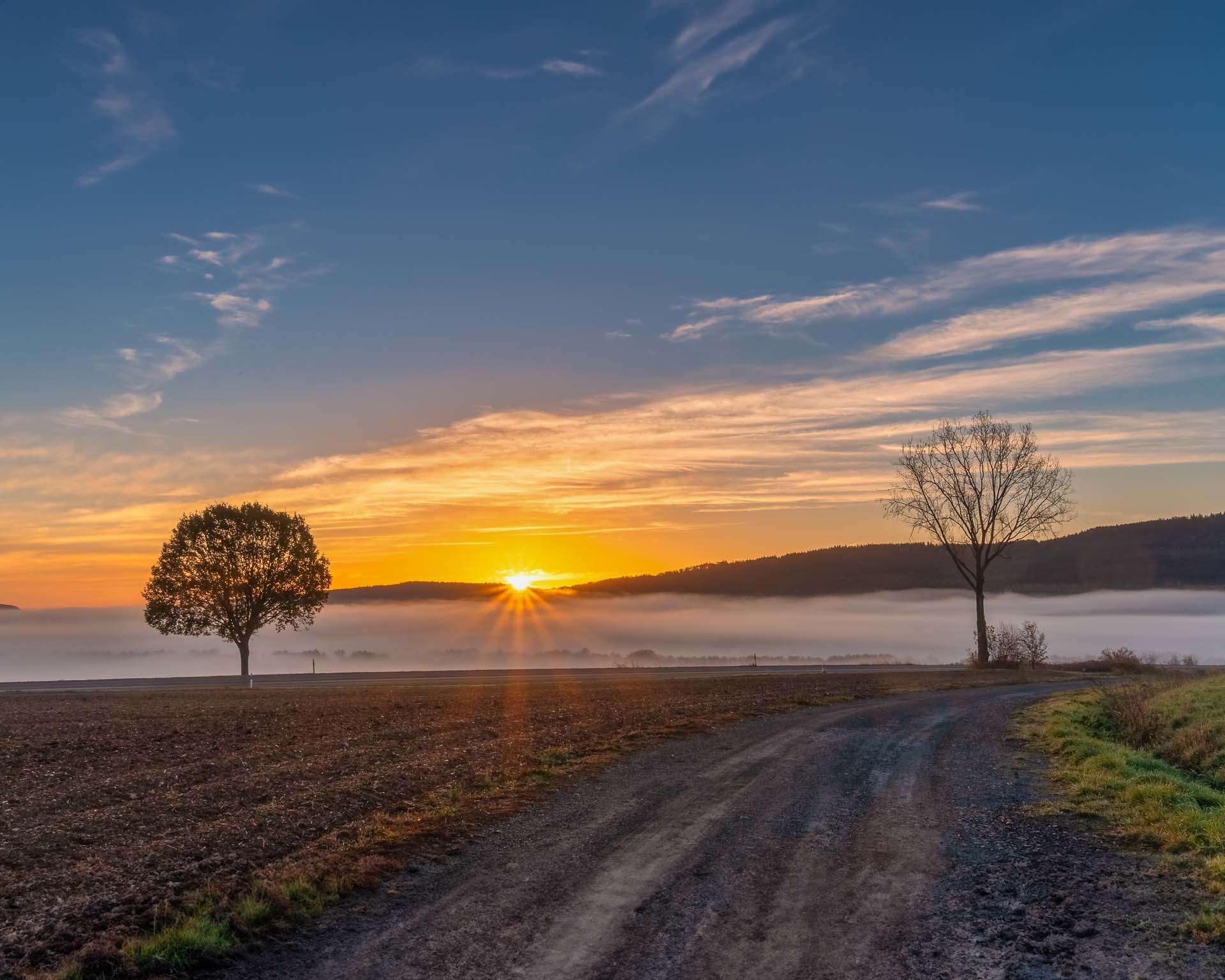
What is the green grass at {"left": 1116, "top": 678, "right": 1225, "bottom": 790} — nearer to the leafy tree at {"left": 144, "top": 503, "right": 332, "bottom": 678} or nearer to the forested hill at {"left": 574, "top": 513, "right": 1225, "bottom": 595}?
the leafy tree at {"left": 144, "top": 503, "right": 332, "bottom": 678}

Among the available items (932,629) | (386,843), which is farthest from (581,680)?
(932,629)

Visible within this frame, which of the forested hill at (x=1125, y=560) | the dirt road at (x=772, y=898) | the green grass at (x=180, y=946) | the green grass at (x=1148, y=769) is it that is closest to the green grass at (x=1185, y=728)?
the green grass at (x=1148, y=769)

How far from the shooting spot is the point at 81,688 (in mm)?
50906

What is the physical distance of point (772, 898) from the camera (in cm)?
968

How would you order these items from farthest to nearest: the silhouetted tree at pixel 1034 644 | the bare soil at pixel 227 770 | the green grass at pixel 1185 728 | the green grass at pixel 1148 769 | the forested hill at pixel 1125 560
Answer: the forested hill at pixel 1125 560, the silhouetted tree at pixel 1034 644, the green grass at pixel 1185 728, the green grass at pixel 1148 769, the bare soil at pixel 227 770

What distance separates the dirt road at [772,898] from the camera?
801 centimetres

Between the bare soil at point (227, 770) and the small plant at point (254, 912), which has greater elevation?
the small plant at point (254, 912)

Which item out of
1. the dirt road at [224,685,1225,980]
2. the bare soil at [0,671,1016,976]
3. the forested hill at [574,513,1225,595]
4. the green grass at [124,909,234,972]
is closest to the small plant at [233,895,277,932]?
the green grass at [124,909,234,972]

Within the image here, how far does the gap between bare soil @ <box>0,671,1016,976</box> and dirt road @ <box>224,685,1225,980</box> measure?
2.17m

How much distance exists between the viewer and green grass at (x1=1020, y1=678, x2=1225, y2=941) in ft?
36.2

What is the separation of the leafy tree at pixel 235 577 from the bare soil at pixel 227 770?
1797cm

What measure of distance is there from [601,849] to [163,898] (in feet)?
16.9

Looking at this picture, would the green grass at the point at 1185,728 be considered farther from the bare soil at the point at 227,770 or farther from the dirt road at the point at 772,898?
the bare soil at the point at 227,770

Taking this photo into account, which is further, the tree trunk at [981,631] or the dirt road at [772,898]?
the tree trunk at [981,631]
